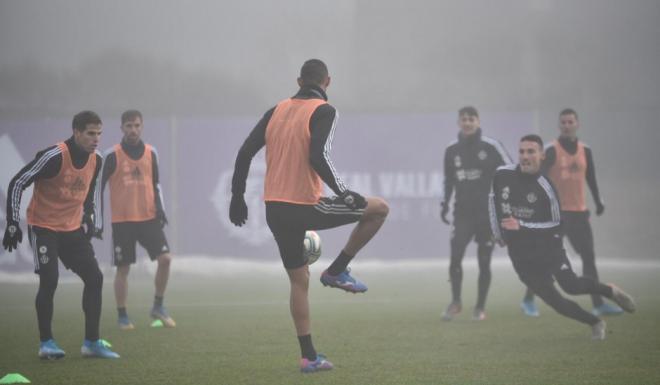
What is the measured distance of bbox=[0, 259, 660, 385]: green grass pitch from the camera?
21.2 feet

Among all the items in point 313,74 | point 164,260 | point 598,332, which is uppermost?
point 313,74

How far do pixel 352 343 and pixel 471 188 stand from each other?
316cm

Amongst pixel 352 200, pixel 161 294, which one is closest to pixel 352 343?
pixel 352 200

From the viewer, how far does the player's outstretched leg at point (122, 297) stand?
9.92 m

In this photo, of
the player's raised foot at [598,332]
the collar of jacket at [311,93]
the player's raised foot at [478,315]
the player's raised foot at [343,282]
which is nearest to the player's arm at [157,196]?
the player's raised foot at [478,315]

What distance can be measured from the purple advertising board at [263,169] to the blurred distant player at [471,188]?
6685 mm

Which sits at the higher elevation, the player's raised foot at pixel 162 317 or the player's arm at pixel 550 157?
the player's arm at pixel 550 157

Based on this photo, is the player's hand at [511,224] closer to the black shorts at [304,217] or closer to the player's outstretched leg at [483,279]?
the player's outstretched leg at [483,279]

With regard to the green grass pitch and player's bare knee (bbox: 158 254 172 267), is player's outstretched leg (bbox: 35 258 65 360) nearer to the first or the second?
the green grass pitch

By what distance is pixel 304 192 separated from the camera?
6.48m

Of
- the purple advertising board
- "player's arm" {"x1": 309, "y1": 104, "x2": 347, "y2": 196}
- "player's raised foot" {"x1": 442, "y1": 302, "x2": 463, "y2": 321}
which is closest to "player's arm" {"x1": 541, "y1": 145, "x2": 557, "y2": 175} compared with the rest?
"player's raised foot" {"x1": 442, "y1": 302, "x2": 463, "y2": 321}

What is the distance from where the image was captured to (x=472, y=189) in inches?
426

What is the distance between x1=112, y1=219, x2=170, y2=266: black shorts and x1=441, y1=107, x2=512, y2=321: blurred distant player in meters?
3.08

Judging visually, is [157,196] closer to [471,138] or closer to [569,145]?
[471,138]
